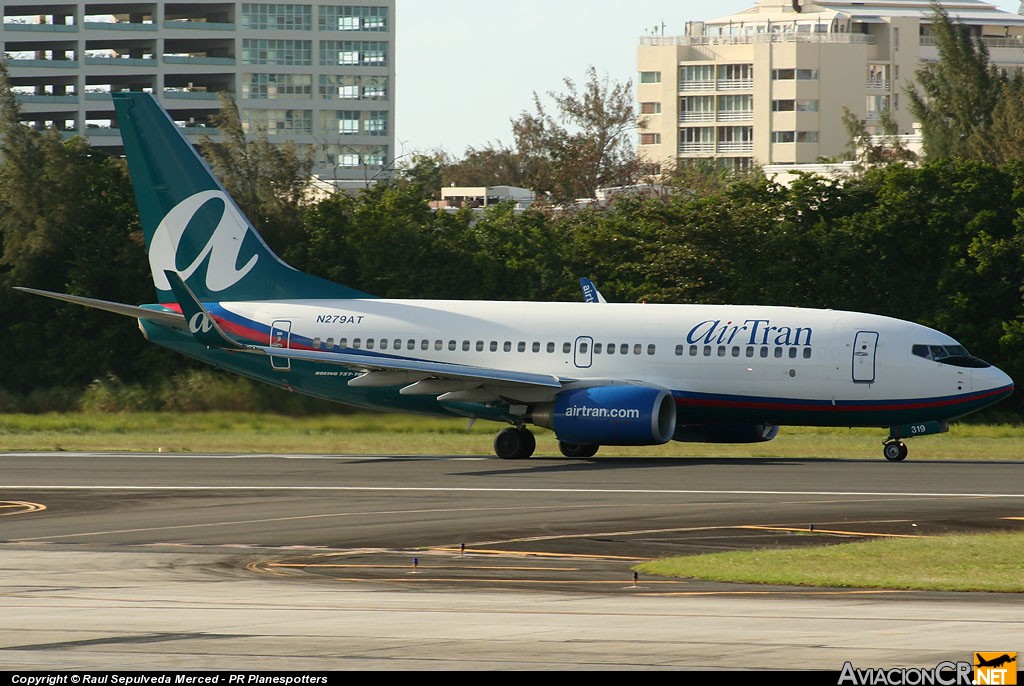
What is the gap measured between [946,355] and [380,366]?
44.8ft

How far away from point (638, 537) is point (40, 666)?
42.4ft

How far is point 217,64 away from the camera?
18162cm

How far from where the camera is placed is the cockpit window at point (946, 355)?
40.0 m

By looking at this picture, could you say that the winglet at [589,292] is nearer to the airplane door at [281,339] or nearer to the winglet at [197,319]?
the airplane door at [281,339]

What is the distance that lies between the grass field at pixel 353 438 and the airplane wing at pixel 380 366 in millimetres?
4350

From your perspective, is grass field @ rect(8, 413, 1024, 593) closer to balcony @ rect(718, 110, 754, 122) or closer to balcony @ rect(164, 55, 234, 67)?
balcony @ rect(164, 55, 234, 67)

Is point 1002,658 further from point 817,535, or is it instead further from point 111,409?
point 111,409

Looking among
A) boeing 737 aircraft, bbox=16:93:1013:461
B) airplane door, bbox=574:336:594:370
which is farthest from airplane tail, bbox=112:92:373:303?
airplane door, bbox=574:336:594:370

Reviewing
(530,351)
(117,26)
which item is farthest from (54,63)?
(530,351)

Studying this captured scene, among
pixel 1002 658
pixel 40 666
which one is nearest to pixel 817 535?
pixel 1002 658

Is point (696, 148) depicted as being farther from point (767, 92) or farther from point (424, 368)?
point (424, 368)

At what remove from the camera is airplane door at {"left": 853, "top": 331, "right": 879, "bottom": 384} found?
39781 mm

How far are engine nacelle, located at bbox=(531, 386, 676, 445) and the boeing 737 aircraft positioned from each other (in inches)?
1.7

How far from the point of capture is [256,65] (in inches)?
7318
